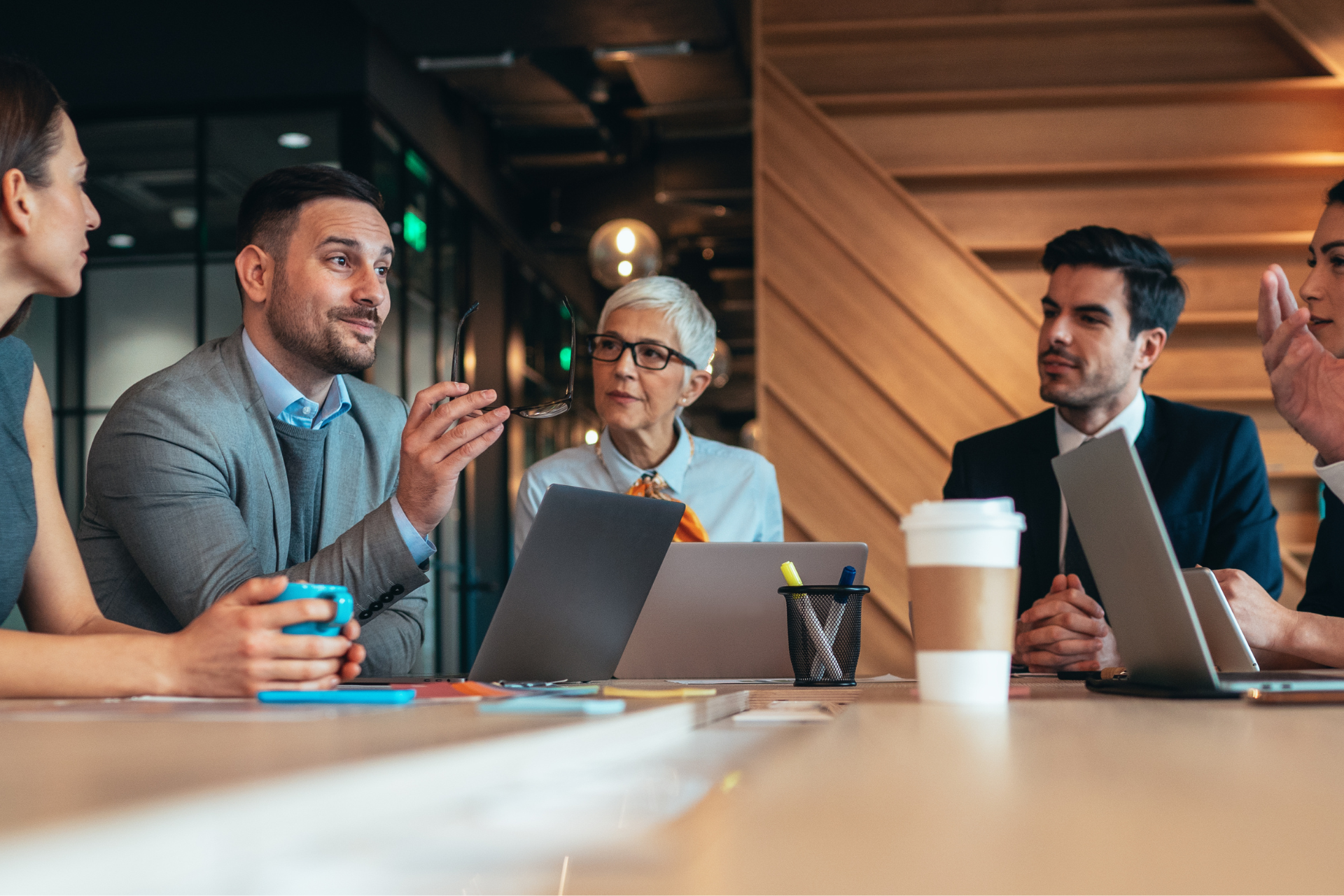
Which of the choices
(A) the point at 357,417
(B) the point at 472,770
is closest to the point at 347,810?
(B) the point at 472,770

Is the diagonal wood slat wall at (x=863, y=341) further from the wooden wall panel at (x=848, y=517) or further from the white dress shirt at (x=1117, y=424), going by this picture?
the white dress shirt at (x=1117, y=424)

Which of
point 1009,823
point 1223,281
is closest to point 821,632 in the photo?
point 1009,823

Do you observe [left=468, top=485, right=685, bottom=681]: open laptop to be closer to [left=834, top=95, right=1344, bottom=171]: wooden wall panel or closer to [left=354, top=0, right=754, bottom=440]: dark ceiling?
[left=834, top=95, right=1344, bottom=171]: wooden wall panel

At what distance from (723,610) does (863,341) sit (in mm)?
2625

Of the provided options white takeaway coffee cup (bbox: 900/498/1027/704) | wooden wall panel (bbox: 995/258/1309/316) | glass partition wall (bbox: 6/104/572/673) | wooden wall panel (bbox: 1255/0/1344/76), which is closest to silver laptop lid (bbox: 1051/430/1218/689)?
white takeaway coffee cup (bbox: 900/498/1027/704)

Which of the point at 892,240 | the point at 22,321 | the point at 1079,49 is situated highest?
the point at 1079,49

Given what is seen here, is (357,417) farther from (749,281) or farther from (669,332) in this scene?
(749,281)

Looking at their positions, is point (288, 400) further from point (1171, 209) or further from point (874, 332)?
point (1171, 209)

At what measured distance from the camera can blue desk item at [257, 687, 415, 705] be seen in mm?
812

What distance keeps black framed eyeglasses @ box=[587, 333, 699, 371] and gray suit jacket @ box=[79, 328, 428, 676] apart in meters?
0.92

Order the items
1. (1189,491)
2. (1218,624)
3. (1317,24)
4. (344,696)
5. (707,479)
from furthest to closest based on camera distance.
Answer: (1317,24) → (707,479) → (1189,491) → (1218,624) → (344,696)

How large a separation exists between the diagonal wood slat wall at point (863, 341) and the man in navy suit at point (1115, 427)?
1109 mm

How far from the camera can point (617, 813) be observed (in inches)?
14.4

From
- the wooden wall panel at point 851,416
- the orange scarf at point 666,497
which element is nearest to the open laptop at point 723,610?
the orange scarf at point 666,497
